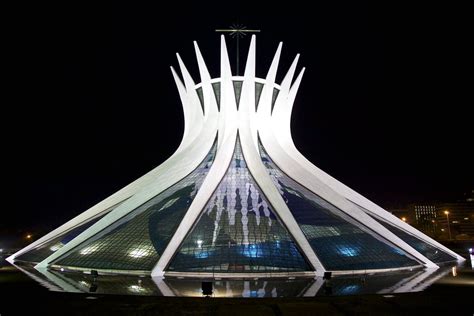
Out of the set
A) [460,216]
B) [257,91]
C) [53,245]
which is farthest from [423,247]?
[460,216]

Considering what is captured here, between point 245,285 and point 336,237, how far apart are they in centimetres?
768

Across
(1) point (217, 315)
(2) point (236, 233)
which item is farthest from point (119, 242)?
(1) point (217, 315)

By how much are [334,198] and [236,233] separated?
6600mm

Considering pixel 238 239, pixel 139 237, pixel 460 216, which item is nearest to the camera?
pixel 238 239

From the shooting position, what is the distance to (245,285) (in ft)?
50.1

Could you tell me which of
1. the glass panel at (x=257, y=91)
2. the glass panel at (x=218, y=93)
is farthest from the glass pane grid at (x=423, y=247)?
the glass panel at (x=218, y=93)

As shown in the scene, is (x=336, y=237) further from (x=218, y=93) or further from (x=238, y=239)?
(x=218, y=93)

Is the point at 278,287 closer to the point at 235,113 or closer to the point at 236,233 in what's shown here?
the point at 236,233

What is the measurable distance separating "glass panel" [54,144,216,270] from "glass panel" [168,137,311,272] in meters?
1.35

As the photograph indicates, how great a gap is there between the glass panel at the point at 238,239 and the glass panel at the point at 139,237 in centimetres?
135

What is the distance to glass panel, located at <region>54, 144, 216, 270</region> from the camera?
19125mm

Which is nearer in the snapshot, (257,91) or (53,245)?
(53,245)

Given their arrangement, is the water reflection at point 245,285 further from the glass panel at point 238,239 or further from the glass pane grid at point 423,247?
the glass pane grid at point 423,247

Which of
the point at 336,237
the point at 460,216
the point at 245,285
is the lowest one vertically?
the point at 245,285
